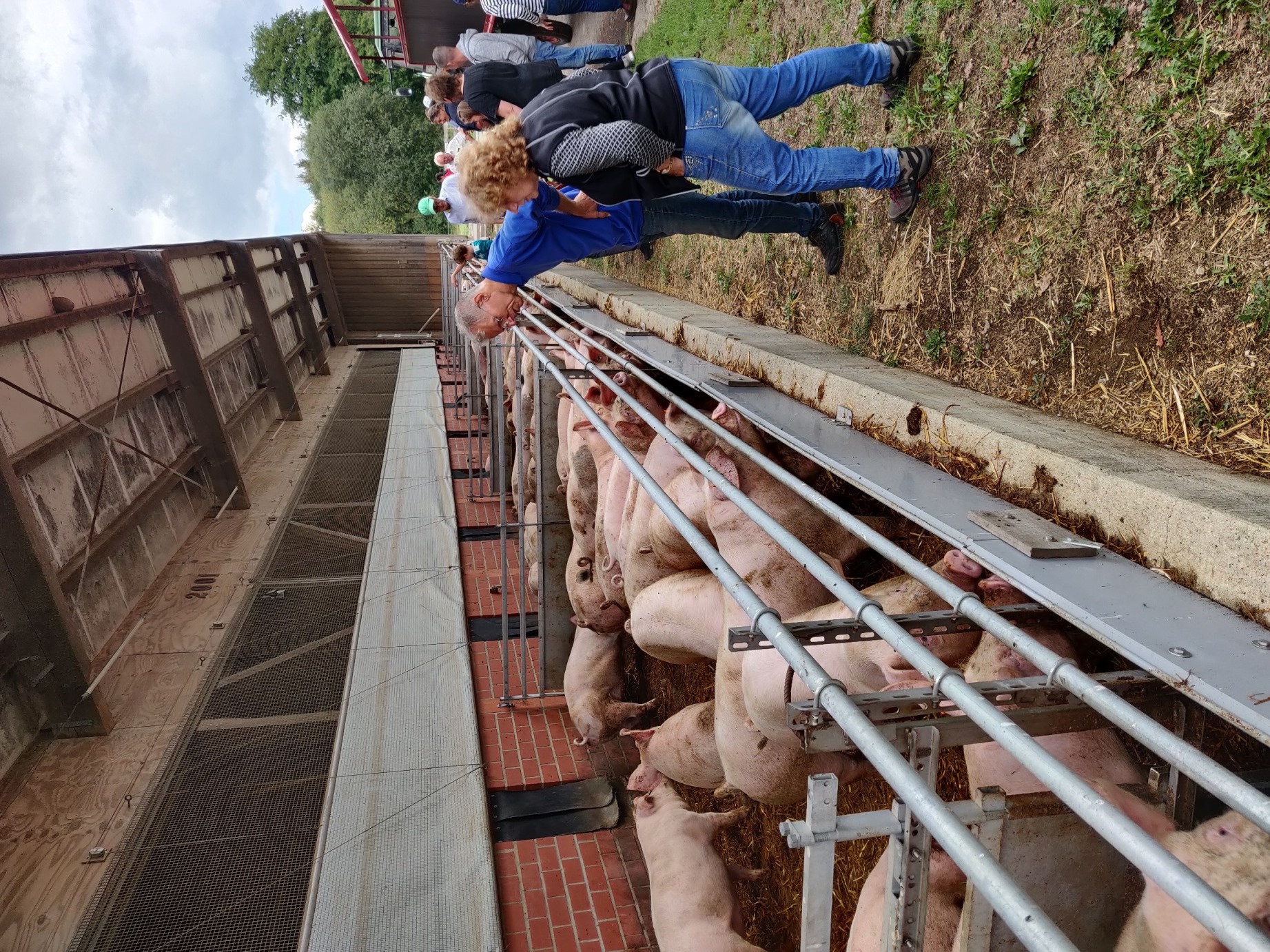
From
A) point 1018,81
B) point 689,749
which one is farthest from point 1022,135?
point 689,749

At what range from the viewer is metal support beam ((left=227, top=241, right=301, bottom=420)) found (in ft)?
40.8

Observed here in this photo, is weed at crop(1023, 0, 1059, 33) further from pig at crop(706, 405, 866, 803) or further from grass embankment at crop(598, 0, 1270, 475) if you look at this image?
pig at crop(706, 405, 866, 803)

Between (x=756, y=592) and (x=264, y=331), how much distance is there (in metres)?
11.7

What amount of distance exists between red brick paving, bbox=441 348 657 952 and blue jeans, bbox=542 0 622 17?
538 cm

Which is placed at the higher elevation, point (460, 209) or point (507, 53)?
point (507, 53)

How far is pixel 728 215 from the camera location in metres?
4.10

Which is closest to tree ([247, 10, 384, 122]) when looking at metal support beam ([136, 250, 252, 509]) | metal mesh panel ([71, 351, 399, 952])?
metal support beam ([136, 250, 252, 509])

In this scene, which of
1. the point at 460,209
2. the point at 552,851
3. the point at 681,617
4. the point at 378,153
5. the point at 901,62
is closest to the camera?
the point at 901,62

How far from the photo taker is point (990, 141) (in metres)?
3.04

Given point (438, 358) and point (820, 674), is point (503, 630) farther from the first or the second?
point (438, 358)

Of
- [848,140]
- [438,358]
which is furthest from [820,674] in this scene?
[438,358]

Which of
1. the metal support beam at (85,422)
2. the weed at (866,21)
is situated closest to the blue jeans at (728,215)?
the weed at (866,21)

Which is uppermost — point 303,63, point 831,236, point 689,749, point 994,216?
point 303,63

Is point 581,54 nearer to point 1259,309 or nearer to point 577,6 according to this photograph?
point 577,6
